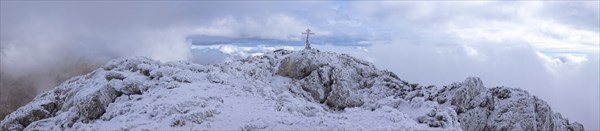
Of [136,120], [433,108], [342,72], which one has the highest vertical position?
[342,72]

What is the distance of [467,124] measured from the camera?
4372cm

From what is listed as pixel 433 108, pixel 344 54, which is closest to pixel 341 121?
pixel 433 108

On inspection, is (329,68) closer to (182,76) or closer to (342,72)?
(342,72)

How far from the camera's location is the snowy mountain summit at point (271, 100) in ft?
86.4

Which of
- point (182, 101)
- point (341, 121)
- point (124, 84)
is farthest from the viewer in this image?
point (124, 84)

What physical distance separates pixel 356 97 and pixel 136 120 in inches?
939

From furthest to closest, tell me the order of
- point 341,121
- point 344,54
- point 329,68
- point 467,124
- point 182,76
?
point 344,54, point 329,68, point 467,124, point 182,76, point 341,121

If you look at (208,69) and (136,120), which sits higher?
(208,69)

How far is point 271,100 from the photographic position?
110ft

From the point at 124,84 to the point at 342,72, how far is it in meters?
21.2

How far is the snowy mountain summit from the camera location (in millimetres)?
26328

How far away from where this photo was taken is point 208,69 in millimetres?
39906

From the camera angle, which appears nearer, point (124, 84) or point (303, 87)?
point (124, 84)

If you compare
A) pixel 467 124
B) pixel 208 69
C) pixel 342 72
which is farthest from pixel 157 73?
pixel 467 124
